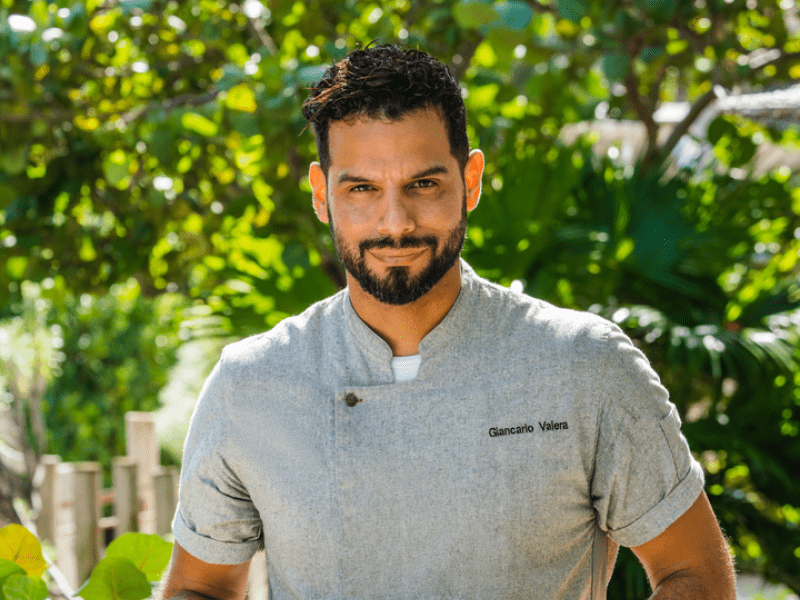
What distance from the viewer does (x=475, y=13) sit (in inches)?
68.7

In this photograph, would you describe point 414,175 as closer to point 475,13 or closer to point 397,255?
point 397,255

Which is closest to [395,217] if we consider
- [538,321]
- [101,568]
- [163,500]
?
[538,321]

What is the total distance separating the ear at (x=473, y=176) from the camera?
1.30 m

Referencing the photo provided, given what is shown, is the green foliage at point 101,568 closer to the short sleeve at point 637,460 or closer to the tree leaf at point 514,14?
the short sleeve at point 637,460

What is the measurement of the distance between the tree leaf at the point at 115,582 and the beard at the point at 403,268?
1.74ft

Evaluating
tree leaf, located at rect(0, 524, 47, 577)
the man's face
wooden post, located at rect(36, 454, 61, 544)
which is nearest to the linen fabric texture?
the man's face

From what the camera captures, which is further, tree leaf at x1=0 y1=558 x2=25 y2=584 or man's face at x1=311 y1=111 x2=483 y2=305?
man's face at x1=311 y1=111 x2=483 y2=305

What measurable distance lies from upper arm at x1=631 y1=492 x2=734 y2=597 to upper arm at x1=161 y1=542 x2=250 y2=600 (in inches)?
26.5

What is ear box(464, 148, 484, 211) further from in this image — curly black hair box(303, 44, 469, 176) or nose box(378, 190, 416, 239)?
nose box(378, 190, 416, 239)

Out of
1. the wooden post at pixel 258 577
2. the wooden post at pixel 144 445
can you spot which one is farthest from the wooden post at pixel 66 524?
the wooden post at pixel 258 577

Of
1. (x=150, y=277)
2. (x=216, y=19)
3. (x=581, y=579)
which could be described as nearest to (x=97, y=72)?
(x=216, y=19)

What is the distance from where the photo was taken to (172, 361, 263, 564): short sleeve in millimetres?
1229

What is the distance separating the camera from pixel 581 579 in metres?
1.19

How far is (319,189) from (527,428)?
556 millimetres
